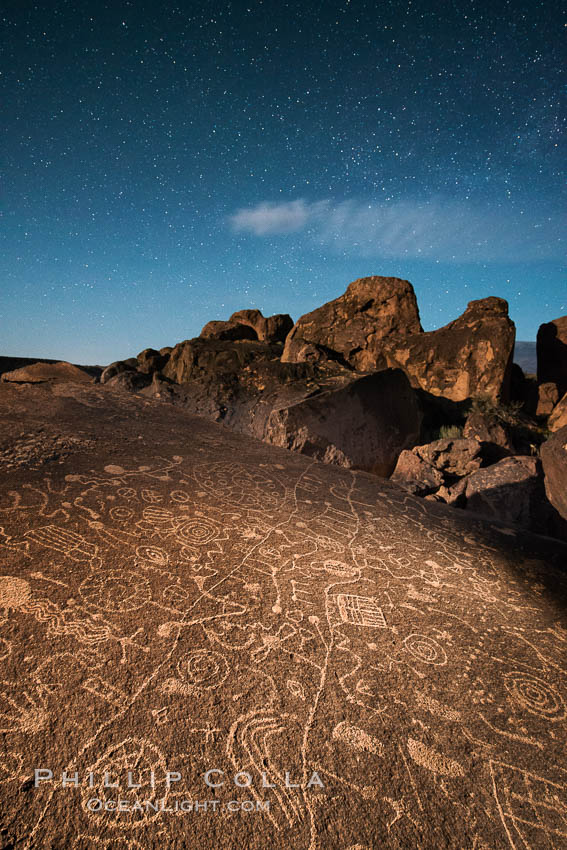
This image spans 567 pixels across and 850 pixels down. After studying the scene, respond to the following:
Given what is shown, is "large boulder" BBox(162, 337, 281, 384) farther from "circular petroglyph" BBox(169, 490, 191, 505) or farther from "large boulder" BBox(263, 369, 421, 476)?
"circular petroglyph" BBox(169, 490, 191, 505)

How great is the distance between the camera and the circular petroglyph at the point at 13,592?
3.95ft

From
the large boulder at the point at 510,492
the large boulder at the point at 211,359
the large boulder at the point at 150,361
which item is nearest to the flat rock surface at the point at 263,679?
the large boulder at the point at 510,492

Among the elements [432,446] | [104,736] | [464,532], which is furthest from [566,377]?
[104,736]

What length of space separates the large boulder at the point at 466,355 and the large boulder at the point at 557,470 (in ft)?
19.7

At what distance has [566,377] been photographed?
452 inches

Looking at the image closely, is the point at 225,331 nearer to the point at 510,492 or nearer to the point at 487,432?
the point at 487,432

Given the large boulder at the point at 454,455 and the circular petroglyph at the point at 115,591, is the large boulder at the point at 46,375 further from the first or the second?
the large boulder at the point at 454,455

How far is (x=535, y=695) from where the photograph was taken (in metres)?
1.16

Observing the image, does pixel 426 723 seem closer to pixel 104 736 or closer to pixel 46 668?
pixel 104 736

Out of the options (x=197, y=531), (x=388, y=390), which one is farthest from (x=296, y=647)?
(x=388, y=390)

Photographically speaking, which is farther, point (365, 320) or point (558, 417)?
point (365, 320)

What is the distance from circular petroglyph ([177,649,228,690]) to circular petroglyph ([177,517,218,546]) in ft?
2.05

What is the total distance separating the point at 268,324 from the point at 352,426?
9.03 m

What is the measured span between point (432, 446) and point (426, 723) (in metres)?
4.48
